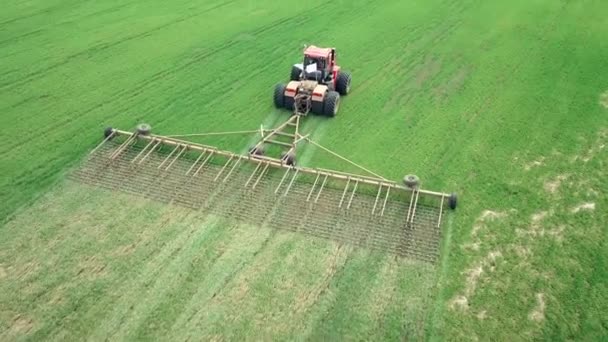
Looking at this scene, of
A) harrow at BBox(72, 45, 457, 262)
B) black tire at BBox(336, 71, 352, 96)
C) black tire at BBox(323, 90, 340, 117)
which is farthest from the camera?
black tire at BBox(336, 71, 352, 96)

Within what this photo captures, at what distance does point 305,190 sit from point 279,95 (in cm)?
417

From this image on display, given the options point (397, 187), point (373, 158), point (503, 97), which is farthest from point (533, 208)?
point (503, 97)

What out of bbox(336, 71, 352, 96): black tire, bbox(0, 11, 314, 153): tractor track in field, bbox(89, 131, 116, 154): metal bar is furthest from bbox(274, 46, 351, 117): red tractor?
bbox(89, 131, 116, 154): metal bar

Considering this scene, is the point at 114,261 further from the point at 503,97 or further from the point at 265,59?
the point at 503,97

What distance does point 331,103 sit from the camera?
16.6 meters

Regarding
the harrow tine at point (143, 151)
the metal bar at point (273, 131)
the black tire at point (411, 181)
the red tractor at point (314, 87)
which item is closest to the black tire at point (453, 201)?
the black tire at point (411, 181)

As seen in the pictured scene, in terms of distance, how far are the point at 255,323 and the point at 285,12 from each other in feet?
56.1

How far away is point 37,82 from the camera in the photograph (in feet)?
60.8

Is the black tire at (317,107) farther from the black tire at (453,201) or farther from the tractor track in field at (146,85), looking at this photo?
the black tire at (453,201)

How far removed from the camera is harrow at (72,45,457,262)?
1277 centimetres

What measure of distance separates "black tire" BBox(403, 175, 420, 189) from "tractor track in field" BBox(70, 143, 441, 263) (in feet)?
1.53

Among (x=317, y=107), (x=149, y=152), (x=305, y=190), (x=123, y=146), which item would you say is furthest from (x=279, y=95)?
(x=123, y=146)

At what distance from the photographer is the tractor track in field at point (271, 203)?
41.2 ft

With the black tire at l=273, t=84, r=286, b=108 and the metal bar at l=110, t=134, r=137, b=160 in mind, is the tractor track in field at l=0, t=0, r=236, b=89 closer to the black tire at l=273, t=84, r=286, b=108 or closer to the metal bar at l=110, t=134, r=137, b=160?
the metal bar at l=110, t=134, r=137, b=160
